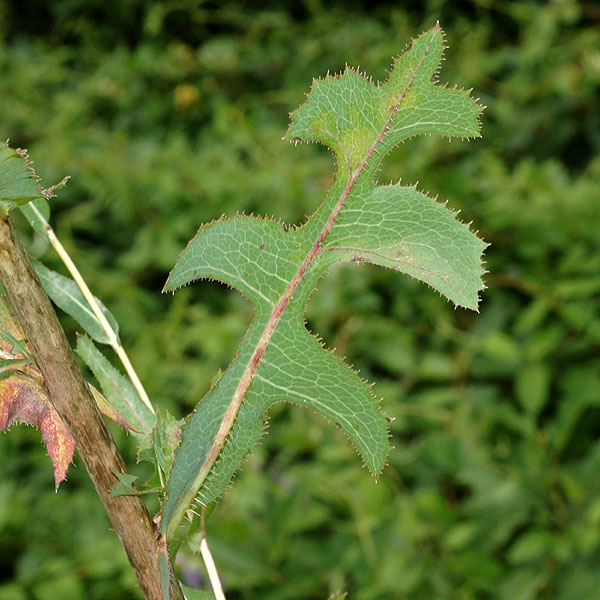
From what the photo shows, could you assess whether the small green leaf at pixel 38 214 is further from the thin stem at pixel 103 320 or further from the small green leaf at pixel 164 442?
the small green leaf at pixel 164 442

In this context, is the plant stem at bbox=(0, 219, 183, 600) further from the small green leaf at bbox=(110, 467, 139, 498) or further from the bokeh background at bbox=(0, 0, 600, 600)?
the bokeh background at bbox=(0, 0, 600, 600)

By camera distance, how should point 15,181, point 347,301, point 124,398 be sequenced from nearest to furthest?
point 15,181, point 124,398, point 347,301

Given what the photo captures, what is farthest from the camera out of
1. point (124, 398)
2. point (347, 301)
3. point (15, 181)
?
point (347, 301)

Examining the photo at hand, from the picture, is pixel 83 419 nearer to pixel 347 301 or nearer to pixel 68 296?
pixel 68 296

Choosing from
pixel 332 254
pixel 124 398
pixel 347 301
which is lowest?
pixel 347 301

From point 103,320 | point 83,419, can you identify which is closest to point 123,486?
point 83,419

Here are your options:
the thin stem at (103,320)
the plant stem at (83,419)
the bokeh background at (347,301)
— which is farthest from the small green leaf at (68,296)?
the bokeh background at (347,301)

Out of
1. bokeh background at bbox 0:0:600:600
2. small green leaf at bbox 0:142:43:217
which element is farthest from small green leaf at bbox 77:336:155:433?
bokeh background at bbox 0:0:600:600
